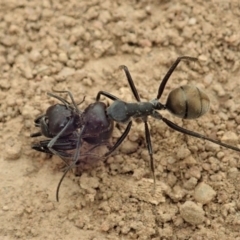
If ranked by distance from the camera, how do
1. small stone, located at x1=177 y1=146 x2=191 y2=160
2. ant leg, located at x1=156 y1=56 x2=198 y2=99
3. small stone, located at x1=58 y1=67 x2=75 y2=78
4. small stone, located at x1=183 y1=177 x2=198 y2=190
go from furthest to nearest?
small stone, located at x1=58 y1=67 x2=75 y2=78
ant leg, located at x1=156 y1=56 x2=198 y2=99
small stone, located at x1=177 y1=146 x2=191 y2=160
small stone, located at x1=183 y1=177 x2=198 y2=190

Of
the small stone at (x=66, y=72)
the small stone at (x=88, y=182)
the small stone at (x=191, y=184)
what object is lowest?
the small stone at (x=88, y=182)

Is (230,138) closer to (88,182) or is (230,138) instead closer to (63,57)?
(88,182)

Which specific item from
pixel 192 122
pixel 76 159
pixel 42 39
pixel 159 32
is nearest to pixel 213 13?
pixel 159 32

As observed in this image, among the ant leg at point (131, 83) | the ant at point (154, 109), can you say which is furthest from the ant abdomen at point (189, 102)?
the ant leg at point (131, 83)

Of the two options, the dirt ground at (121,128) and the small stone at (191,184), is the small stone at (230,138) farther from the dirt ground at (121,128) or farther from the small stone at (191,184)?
the small stone at (191,184)

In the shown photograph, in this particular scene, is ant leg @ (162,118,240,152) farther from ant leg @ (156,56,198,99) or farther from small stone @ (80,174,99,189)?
small stone @ (80,174,99,189)

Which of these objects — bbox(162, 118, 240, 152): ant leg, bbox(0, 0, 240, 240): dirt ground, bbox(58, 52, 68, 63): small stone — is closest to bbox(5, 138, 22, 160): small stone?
bbox(0, 0, 240, 240): dirt ground
